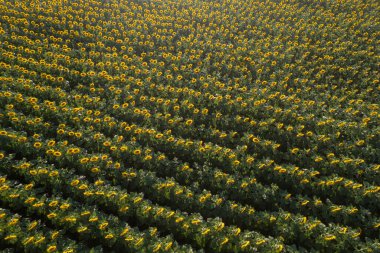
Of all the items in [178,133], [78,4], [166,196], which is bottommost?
[166,196]

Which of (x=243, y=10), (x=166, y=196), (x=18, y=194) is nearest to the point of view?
(x=18, y=194)

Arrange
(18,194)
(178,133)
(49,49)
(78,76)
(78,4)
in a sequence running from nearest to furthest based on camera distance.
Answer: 1. (18,194)
2. (178,133)
3. (78,76)
4. (49,49)
5. (78,4)

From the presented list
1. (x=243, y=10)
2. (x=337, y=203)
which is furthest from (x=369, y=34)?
(x=337, y=203)

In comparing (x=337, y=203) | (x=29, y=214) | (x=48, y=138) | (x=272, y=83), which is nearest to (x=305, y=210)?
(x=337, y=203)

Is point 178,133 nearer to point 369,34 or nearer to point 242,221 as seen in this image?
point 242,221

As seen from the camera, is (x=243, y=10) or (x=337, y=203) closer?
(x=337, y=203)

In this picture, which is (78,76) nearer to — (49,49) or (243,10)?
(49,49)

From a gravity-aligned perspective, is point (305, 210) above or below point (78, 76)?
below
